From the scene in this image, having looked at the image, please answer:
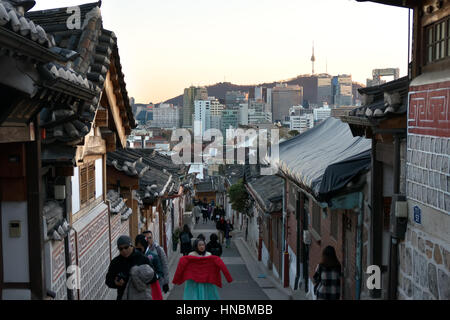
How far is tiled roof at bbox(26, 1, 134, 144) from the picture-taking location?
26.0ft

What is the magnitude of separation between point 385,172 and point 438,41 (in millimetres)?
2908

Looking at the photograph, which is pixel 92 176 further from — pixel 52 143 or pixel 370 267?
pixel 370 267

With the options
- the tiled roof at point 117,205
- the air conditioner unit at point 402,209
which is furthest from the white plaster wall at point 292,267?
the air conditioner unit at point 402,209

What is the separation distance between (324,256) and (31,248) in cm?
449

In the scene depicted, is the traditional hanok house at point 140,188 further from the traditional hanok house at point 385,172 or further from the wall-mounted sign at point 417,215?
the wall-mounted sign at point 417,215

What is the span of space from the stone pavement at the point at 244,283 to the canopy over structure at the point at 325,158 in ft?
14.3

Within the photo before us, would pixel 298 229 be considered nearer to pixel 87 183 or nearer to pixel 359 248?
pixel 359 248

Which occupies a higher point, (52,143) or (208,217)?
(52,143)

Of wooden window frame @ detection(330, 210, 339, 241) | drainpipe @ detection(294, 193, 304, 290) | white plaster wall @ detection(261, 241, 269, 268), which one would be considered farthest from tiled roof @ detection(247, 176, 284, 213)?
wooden window frame @ detection(330, 210, 339, 241)

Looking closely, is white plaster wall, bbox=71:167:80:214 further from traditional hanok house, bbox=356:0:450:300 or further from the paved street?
the paved street

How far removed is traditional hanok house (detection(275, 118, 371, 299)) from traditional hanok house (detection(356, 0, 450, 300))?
2.51 metres

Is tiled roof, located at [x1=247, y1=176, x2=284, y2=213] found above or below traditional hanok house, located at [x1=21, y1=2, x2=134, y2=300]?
below
